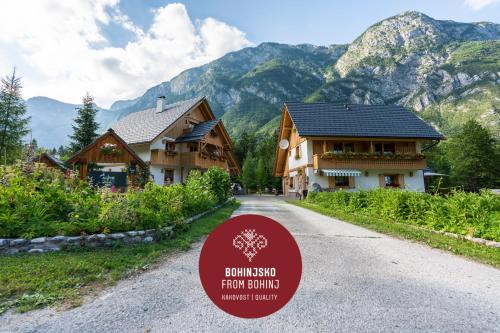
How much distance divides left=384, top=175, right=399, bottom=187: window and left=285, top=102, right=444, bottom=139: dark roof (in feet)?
12.4

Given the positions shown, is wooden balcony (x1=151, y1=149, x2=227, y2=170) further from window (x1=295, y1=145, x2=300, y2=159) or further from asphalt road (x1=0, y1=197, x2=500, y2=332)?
asphalt road (x1=0, y1=197, x2=500, y2=332)

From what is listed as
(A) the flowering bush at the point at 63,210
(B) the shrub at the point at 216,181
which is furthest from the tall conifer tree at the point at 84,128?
(A) the flowering bush at the point at 63,210

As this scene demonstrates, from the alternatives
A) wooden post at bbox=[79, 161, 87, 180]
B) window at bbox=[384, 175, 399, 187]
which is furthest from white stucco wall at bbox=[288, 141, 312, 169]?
wooden post at bbox=[79, 161, 87, 180]

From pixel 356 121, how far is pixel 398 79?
142m

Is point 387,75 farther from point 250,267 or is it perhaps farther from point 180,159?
point 250,267

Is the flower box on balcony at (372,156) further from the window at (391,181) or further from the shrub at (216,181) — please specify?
the shrub at (216,181)

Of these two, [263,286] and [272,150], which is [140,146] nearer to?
[263,286]

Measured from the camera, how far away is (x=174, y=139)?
24.8 m

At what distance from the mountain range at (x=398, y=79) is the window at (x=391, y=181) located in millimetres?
76245

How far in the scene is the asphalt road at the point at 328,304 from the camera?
2.69 m

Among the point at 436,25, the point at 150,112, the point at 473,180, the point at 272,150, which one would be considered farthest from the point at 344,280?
the point at 436,25

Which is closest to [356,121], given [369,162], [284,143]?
[369,162]

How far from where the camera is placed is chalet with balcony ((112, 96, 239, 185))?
23.0 m

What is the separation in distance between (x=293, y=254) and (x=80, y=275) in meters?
3.32
